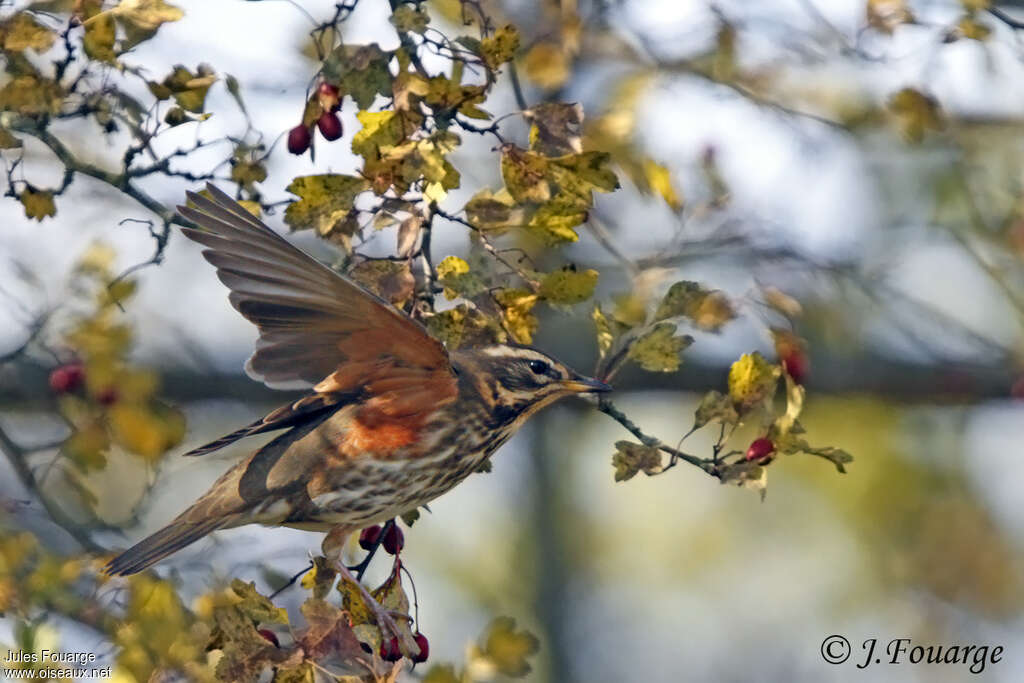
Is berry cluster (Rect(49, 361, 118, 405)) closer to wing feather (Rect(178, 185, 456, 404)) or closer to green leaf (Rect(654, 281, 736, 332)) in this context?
wing feather (Rect(178, 185, 456, 404))

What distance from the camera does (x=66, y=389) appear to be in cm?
412

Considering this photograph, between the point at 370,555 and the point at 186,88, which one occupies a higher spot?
the point at 186,88

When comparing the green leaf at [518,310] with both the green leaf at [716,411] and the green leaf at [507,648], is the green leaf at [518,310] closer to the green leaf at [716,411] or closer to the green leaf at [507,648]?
the green leaf at [716,411]

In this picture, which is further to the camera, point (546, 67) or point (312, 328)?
point (546, 67)

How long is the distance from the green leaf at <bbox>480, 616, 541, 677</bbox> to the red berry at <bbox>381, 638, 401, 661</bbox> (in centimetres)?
36

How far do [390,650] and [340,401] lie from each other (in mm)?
694

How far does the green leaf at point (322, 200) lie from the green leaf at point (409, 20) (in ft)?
1.08

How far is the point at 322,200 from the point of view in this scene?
8.70 ft

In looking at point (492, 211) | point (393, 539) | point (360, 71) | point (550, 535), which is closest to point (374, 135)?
point (360, 71)

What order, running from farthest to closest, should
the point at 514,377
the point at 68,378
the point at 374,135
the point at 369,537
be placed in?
1. the point at 68,378
2. the point at 369,537
3. the point at 514,377
4. the point at 374,135

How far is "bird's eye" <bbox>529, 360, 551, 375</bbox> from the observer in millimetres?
3139

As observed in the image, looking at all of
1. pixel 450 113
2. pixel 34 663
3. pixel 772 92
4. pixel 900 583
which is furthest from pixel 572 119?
pixel 900 583

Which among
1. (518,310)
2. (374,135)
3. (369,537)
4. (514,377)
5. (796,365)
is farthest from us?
(796,365)

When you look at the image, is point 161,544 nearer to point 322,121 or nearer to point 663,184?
point 322,121
